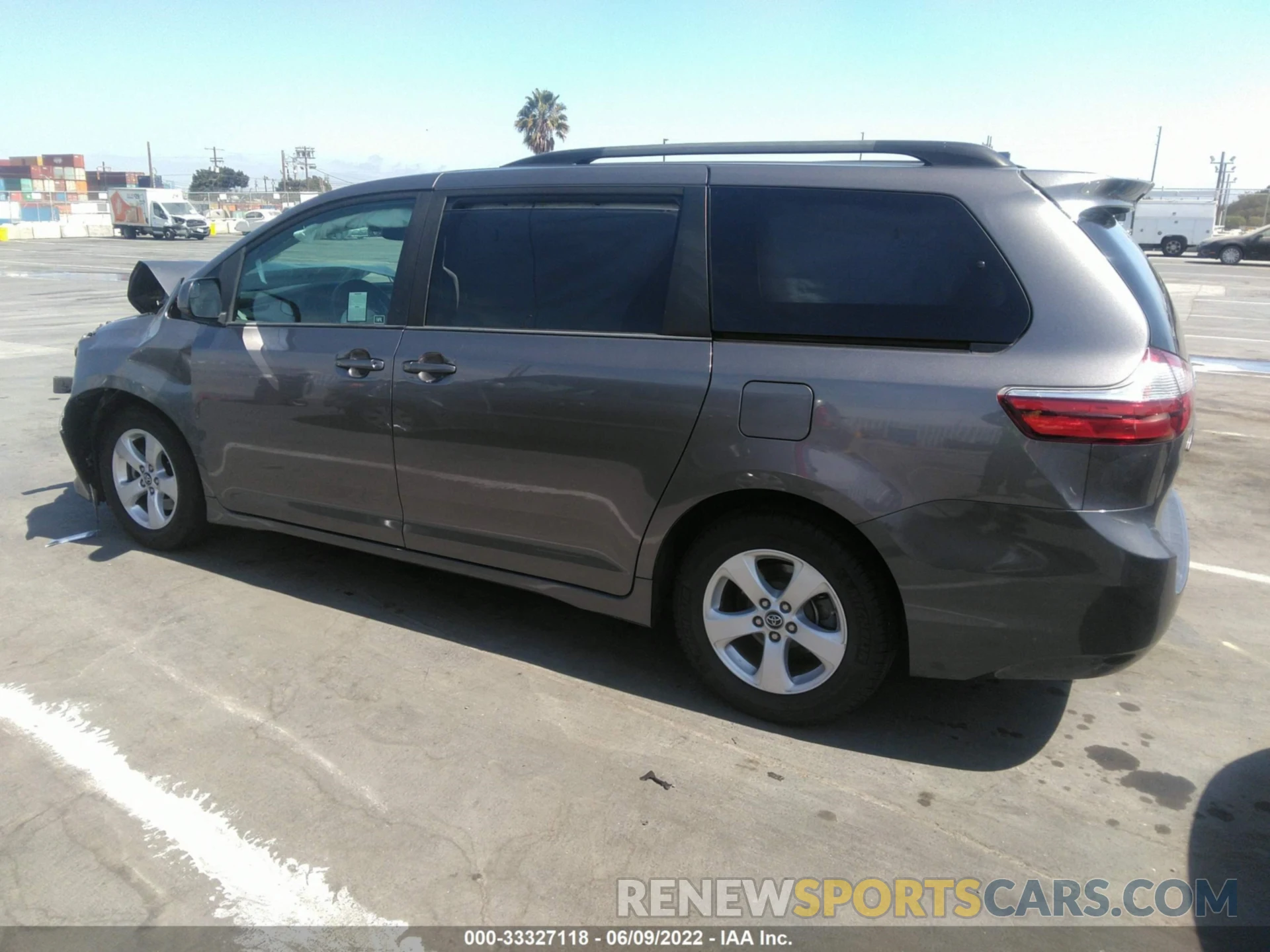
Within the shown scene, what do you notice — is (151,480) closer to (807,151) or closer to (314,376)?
(314,376)

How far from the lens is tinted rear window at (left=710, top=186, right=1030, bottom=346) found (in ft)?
9.65

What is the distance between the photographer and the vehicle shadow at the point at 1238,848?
2455 millimetres

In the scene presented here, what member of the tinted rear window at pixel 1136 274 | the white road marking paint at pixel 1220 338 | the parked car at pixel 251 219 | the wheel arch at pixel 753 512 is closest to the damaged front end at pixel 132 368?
the wheel arch at pixel 753 512

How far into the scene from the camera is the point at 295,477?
4.26 metres

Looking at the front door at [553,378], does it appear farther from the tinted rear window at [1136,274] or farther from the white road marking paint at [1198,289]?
the white road marking paint at [1198,289]

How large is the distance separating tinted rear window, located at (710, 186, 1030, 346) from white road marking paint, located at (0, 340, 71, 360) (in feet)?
33.5

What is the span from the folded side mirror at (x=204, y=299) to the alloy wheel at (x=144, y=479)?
673 mm

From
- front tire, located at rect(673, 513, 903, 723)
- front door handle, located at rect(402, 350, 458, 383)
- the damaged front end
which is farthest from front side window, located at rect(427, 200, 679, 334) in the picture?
the damaged front end

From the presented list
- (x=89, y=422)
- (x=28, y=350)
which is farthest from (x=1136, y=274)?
(x=28, y=350)

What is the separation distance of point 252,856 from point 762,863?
4.67 feet

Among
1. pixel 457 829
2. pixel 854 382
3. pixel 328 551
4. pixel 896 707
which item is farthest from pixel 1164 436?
pixel 328 551

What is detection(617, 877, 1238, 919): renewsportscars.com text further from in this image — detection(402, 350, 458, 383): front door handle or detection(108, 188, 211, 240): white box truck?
detection(108, 188, 211, 240): white box truck

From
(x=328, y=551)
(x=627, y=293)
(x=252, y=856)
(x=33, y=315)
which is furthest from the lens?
(x=33, y=315)

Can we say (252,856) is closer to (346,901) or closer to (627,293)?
(346,901)
